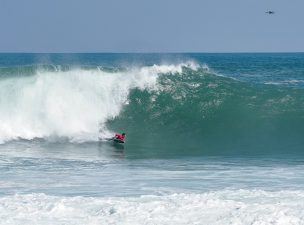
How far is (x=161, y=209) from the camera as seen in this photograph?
1116 centimetres

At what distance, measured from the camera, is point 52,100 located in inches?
969

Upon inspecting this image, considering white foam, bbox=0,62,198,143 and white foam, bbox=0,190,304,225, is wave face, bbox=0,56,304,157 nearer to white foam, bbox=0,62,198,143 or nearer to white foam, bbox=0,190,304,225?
white foam, bbox=0,62,198,143

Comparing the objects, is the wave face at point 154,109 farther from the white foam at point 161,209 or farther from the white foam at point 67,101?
the white foam at point 161,209

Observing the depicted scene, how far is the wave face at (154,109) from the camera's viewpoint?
21.5m

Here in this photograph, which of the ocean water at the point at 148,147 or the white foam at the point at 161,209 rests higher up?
the ocean water at the point at 148,147

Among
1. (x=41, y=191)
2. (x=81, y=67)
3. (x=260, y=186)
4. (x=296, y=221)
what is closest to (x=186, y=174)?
(x=260, y=186)

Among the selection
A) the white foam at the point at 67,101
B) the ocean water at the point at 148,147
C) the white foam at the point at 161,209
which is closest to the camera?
the white foam at the point at 161,209

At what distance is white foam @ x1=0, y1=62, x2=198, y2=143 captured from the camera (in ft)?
73.6

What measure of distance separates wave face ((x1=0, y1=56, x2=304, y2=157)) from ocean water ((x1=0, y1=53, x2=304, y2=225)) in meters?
0.04

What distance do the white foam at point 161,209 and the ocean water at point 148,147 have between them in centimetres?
2

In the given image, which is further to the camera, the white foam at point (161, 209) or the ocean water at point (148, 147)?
the ocean water at point (148, 147)

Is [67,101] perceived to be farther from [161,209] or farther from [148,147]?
[161,209]

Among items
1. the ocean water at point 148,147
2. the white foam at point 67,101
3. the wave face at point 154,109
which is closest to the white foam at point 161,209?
the ocean water at point 148,147

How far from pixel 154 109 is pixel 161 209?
574 inches
